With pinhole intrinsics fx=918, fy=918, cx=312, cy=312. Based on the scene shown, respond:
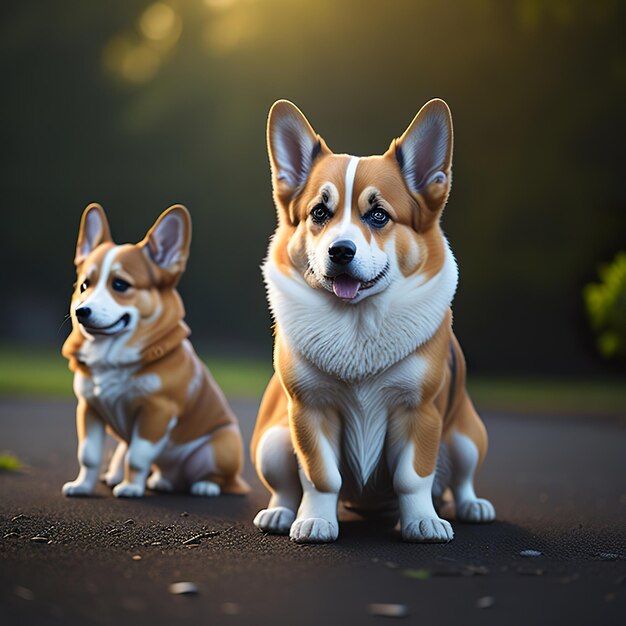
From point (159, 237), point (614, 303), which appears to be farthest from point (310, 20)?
point (159, 237)

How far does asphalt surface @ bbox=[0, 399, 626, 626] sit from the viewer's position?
2504mm

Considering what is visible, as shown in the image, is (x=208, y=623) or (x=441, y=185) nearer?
(x=208, y=623)

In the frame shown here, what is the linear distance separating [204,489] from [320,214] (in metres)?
1.96

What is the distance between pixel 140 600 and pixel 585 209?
1247cm

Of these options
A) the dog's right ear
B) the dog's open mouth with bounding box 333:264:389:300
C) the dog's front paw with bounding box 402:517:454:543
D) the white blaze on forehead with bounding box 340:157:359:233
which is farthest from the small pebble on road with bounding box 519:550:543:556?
the dog's right ear

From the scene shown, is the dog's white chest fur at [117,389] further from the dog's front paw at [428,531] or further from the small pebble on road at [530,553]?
the small pebble on road at [530,553]

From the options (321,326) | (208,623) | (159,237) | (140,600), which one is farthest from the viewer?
(159,237)

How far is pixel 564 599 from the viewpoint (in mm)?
2680

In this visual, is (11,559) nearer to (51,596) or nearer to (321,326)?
(51,596)

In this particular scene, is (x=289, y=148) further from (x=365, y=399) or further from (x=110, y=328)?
(x=110, y=328)

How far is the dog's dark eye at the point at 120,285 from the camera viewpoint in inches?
182

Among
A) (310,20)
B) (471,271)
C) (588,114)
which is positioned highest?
(310,20)

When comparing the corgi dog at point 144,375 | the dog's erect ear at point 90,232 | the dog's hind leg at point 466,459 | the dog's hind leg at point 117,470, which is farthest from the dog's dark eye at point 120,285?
the dog's hind leg at point 466,459

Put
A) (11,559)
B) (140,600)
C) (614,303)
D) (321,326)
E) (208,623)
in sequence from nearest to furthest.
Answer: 1. (208,623)
2. (140,600)
3. (11,559)
4. (321,326)
5. (614,303)
